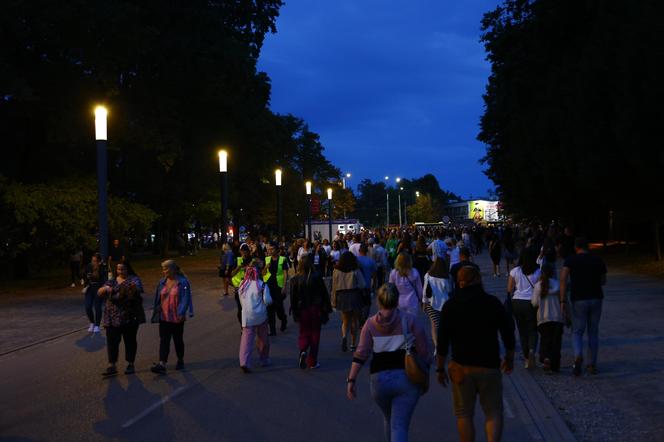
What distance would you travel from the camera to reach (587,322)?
9.38 meters

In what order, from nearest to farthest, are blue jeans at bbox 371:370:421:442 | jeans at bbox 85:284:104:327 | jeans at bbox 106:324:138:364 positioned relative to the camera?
blue jeans at bbox 371:370:421:442 < jeans at bbox 106:324:138:364 < jeans at bbox 85:284:104:327

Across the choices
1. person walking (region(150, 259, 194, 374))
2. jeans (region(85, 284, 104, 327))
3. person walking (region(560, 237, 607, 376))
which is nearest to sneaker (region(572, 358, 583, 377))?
person walking (region(560, 237, 607, 376))

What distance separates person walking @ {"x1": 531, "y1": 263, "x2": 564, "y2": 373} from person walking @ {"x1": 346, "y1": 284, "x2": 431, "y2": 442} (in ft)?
14.8

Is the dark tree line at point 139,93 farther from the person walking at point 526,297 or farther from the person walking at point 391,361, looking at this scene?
the person walking at point 391,361

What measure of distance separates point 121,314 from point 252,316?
1.80 m

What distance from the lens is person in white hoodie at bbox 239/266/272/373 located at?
10109 mm

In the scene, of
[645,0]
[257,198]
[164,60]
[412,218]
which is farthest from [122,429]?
[412,218]

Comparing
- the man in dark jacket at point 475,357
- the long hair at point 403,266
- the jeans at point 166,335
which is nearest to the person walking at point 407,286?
the long hair at point 403,266

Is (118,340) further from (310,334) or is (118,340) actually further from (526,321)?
(526,321)

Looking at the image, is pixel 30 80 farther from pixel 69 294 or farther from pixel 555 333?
pixel 555 333

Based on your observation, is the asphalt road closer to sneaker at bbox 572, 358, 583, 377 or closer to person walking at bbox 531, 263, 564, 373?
person walking at bbox 531, 263, 564, 373

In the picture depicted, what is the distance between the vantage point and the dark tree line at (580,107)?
77.8 ft

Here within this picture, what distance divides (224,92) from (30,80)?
10.1 meters

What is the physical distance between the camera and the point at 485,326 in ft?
17.5
